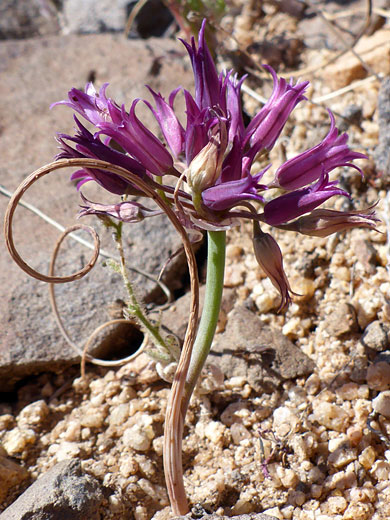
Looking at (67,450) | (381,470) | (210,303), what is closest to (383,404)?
(381,470)

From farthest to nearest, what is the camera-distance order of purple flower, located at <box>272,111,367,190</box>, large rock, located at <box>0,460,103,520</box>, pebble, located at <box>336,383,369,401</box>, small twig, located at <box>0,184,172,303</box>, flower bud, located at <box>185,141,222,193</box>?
small twig, located at <box>0,184,172,303</box> → pebble, located at <box>336,383,369,401</box> → large rock, located at <box>0,460,103,520</box> → purple flower, located at <box>272,111,367,190</box> → flower bud, located at <box>185,141,222,193</box>

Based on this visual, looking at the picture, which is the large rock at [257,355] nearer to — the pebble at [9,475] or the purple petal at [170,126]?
the pebble at [9,475]

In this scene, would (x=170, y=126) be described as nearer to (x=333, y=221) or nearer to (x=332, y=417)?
(x=333, y=221)

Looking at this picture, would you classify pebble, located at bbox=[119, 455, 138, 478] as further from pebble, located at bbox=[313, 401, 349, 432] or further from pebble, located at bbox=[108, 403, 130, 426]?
pebble, located at bbox=[313, 401, 349, 432]

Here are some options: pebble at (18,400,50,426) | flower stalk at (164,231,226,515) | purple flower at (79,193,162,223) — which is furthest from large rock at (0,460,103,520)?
purple flower at (79,193,162,223)

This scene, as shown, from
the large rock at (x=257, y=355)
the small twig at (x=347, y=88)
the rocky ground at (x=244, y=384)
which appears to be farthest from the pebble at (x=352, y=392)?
the small twig at (x=347, y=88)

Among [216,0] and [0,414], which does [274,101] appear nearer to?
[0,414]

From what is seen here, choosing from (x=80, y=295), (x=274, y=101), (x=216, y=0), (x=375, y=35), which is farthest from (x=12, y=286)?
(x=375, y=35)

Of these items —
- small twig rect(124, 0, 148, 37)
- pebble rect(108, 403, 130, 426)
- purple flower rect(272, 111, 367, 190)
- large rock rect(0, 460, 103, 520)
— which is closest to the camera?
purple flower rect(272, 111, 367, 190)
